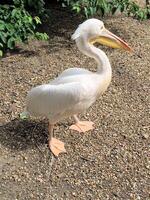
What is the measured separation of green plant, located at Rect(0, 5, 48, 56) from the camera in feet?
16.6

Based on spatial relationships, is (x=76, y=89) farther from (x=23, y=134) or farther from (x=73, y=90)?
(x=23, y=134)

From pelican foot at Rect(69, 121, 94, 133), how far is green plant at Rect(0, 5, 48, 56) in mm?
1412

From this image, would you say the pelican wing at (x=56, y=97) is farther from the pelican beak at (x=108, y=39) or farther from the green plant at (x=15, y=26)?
the green plant at (x=15, y=26)

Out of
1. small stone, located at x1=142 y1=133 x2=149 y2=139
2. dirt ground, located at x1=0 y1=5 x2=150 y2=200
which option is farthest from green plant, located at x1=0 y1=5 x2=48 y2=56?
small stone, located at x1=142 y1=133 x2=149 y2=139

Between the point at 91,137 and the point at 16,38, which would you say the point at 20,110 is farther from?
the point at 16,38

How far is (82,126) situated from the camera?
13.3 ft

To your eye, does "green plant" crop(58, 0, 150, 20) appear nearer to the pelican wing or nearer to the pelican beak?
the pelican beak

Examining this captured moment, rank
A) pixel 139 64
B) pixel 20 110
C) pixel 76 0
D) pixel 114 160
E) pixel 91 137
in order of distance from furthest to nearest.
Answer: pixel 76 0, pixel 139 64, pixel 20 110, pixel 91 137, pixel 114 160

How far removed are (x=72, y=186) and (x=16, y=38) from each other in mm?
2163

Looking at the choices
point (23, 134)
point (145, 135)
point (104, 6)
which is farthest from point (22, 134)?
point (104, 6)

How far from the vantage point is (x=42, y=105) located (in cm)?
367

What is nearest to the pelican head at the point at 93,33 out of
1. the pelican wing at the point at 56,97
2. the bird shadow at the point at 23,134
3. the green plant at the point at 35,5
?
the pelican wing at the point at 56,97

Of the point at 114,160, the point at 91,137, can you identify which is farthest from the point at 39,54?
the point at 114,160

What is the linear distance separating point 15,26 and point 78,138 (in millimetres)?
1735
